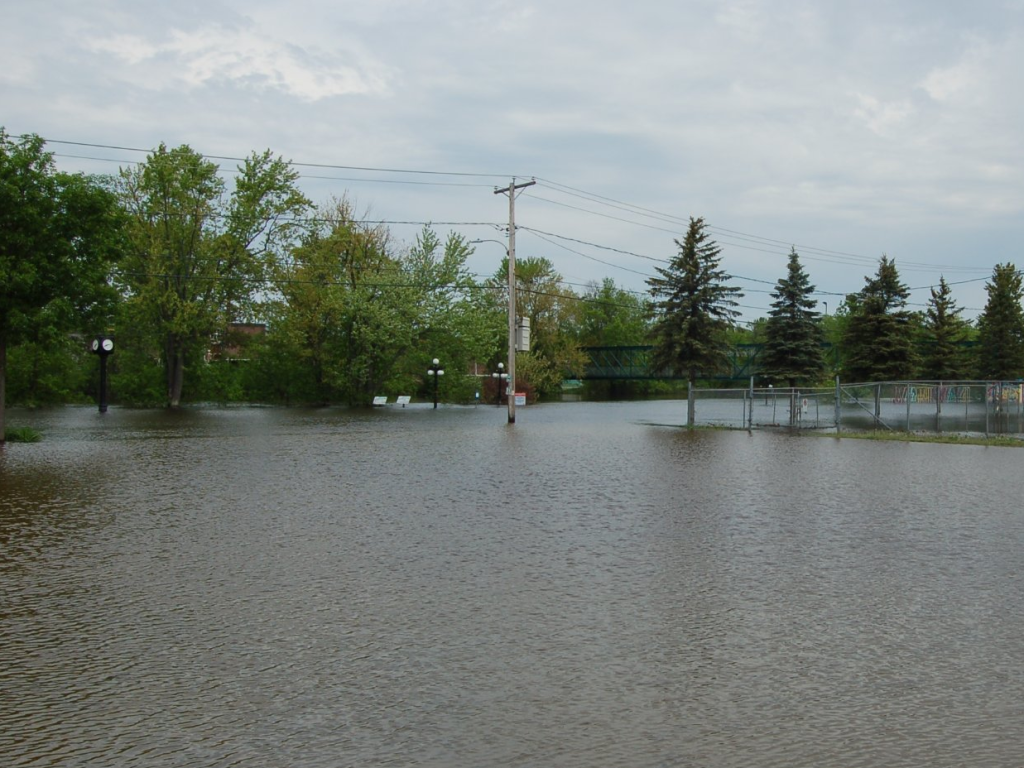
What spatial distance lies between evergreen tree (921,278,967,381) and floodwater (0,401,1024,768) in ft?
165

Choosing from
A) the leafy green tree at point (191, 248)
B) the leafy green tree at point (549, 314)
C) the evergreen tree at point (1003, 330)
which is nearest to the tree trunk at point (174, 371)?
the leafy green tree at point (191, 248)

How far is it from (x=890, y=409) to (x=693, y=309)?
574 inches

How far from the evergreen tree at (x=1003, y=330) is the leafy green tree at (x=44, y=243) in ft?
189

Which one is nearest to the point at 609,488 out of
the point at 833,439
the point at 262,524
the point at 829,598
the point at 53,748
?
the point at 262,524

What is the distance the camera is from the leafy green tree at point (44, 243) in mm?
25906

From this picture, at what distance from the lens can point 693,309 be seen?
4844cm

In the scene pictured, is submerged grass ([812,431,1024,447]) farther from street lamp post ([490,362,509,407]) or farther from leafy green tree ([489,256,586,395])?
leafy green tree ([489,256,586,395])

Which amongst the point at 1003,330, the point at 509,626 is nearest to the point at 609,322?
the point at 1003,330

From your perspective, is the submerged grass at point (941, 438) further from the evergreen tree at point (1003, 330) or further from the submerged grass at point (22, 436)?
the evergreen tree at point (1003, 330)

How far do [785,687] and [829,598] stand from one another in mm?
2529

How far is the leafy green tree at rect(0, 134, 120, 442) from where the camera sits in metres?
25.9

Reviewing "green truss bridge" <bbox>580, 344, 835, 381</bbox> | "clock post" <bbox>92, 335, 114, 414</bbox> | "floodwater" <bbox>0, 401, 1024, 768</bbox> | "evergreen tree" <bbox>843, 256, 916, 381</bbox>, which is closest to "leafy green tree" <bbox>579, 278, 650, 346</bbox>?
"green truss bridge" <bbox>580, 344, 835, 381</bbox>

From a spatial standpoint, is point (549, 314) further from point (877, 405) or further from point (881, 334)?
point (877, 405)

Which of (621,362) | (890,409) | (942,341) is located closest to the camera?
(890,409)
